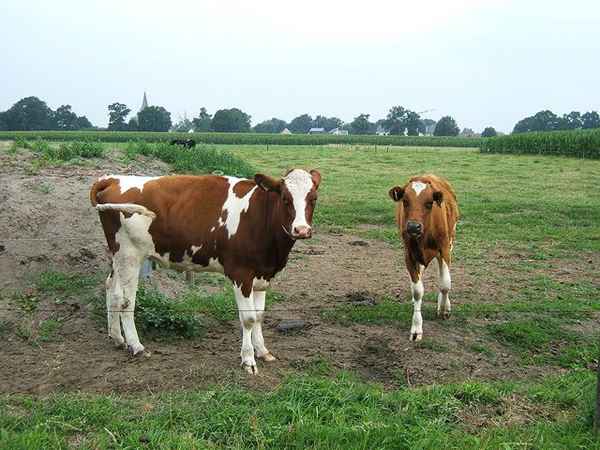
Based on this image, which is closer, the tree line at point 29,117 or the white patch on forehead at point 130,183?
the white patch on forehead at point 130,183

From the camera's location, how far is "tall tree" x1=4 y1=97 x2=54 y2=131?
77.9 m

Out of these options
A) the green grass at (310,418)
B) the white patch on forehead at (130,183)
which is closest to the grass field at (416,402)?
the green grass at (310,418)

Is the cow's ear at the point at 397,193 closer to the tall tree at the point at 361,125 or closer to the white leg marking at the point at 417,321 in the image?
the white leg marking at the point at 417,321

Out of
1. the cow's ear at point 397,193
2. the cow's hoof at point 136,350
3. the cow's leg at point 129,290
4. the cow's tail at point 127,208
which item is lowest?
the cow's hoof at point 136,350

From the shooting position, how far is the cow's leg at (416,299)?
701 centimetres

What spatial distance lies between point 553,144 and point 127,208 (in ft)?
137

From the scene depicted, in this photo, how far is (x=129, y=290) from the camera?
20.7 ft

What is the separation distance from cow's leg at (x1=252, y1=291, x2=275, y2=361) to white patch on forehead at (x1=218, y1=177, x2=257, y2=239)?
756 mm

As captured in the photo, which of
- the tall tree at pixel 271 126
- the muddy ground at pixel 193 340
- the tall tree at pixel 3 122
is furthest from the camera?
the tall tree at pixel 271 126

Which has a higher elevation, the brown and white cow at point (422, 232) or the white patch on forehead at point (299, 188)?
the white patch on forehead at point (299, 188)

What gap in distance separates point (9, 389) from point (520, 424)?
4457 mm

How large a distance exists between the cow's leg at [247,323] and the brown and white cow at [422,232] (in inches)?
82.1

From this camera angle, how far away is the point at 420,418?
4.62 meters

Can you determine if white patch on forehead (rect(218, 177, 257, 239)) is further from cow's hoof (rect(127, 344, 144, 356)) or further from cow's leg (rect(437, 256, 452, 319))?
cow's leg (rect(437, 256, 452, 319))
